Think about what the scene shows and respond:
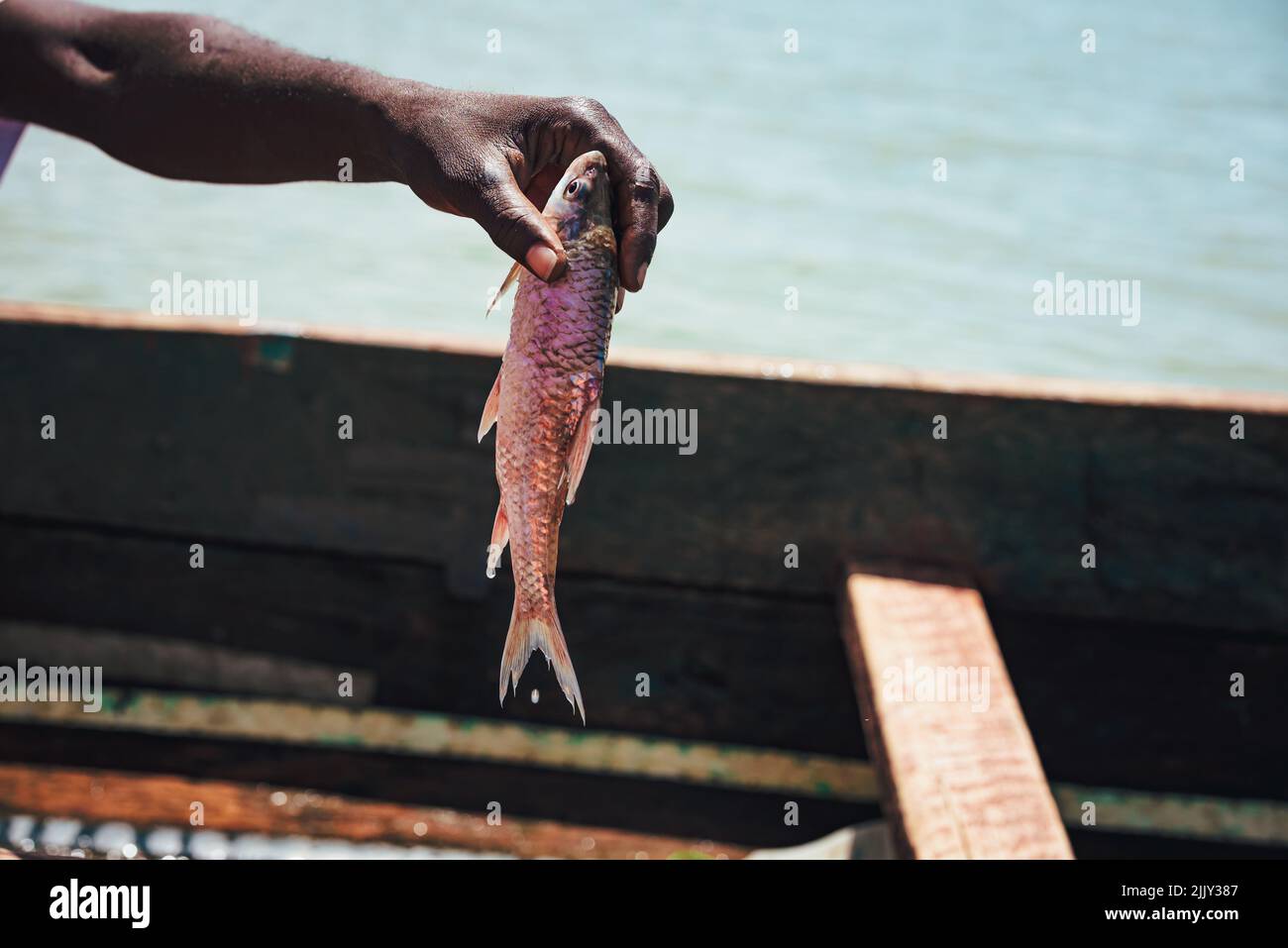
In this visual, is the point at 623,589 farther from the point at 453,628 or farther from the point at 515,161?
the point at 515,161

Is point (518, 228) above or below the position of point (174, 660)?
above

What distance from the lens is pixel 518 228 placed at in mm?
2199

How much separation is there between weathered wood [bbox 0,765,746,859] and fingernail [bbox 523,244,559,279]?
2556 millimetres

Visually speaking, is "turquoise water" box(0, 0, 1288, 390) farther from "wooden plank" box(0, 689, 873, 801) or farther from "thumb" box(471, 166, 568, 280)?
"thumb" box(471, 166, 568, 280)

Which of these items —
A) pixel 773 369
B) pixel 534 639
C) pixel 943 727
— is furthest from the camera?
pixel 773 369

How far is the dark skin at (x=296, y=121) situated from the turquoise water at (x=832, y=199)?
7.79 meters

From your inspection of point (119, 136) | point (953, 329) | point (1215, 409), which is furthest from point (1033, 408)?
point (953, 329)

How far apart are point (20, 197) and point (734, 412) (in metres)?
14.1

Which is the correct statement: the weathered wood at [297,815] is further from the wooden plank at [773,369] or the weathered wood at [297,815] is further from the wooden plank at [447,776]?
the wooden plank at [773,369]

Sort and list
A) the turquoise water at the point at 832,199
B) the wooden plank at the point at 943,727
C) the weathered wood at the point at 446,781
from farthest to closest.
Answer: the turquoise water at the point at 832,199, the weathered wood at the point at 446,781, the wooden plank at the point at 943,727

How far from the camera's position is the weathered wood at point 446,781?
429 cm

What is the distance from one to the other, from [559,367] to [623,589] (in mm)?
1911
